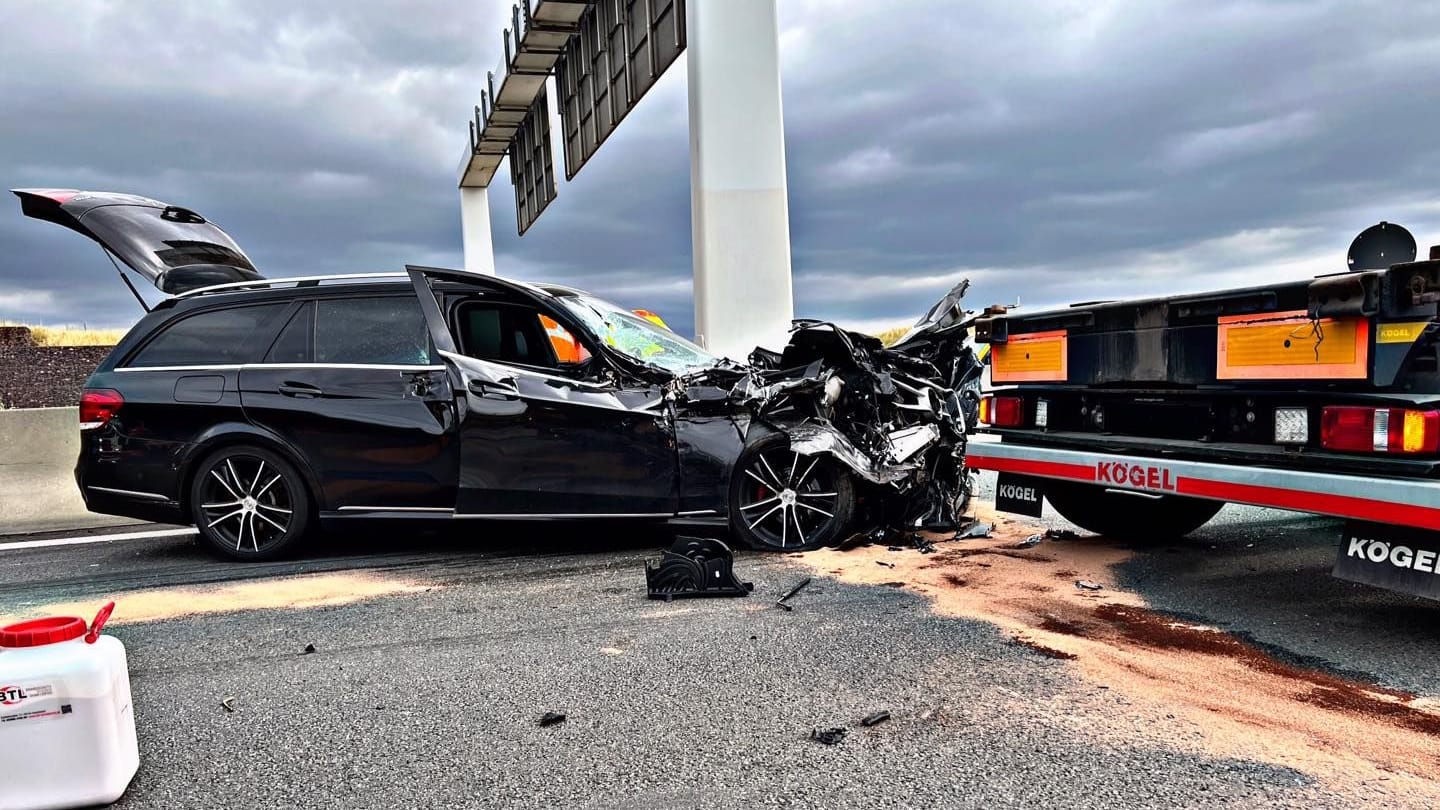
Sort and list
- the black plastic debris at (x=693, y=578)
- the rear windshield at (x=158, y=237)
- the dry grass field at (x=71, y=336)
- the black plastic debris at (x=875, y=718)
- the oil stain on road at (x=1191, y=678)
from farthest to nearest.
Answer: the dry grass field at (x=71, y=336)
the rear windshield at (x=158, y=237)
the black plastic debris at (x=693, y=578)
the black plastic debris at (x=875, y=718)
the oil stain on road at (x=1191, y=678)

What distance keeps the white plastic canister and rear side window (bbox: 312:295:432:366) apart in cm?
317


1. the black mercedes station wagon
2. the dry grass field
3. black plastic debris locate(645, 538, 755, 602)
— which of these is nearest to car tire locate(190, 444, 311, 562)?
the black mercedes station wagon

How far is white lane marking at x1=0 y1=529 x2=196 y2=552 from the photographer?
6750mm

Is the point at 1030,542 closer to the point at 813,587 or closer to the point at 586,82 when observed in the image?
the point at 813,587

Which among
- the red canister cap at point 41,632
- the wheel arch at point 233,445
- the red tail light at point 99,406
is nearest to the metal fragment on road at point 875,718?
the red canister cap at point 41,632

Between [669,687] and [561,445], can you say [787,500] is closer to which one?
[561,445]

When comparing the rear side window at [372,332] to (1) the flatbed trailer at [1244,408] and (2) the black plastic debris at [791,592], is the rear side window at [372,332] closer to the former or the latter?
(2) the black plastic debris at [791,592]

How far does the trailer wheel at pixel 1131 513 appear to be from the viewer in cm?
568

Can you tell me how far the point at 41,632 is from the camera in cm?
247

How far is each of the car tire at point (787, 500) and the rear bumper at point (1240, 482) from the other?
857 millimetres

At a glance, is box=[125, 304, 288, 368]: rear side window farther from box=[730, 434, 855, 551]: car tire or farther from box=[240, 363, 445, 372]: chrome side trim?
box=[730, 434, 855, 551]: car tire

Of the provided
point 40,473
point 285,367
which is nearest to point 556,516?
point 285,367

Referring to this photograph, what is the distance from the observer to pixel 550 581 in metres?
4.94

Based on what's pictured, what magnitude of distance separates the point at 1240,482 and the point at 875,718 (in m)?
2.18
